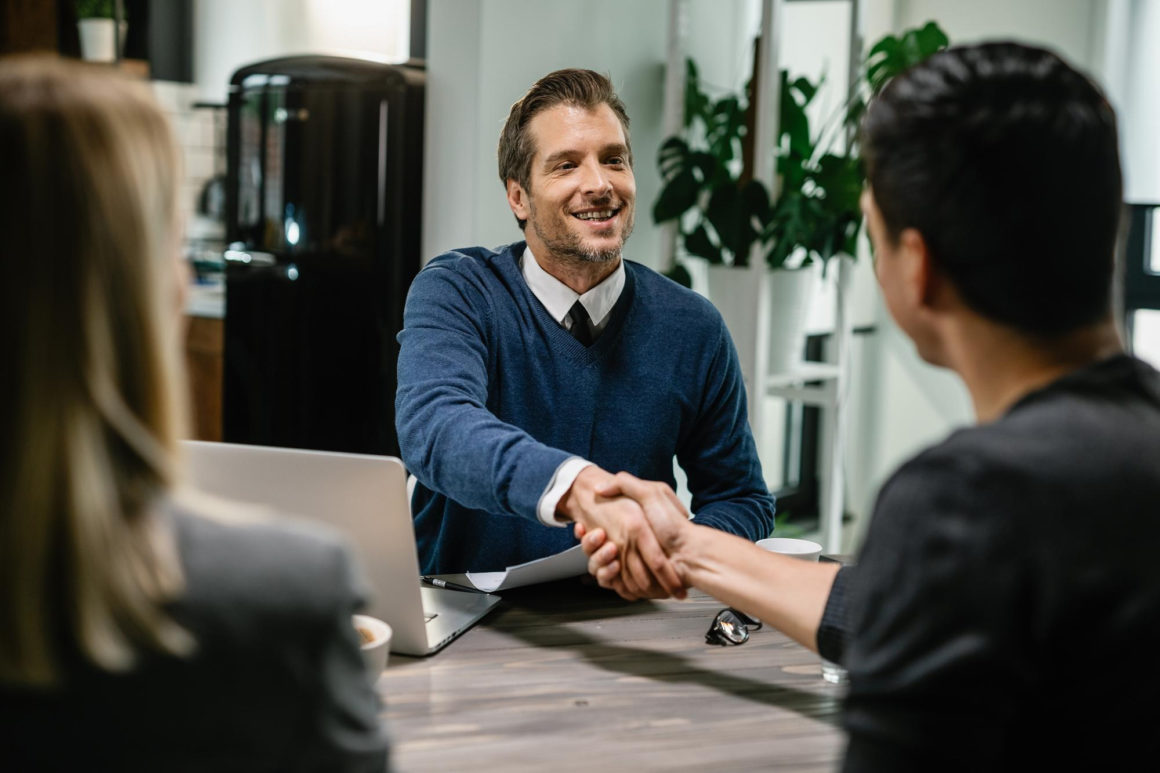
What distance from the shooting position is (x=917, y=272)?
0.88m

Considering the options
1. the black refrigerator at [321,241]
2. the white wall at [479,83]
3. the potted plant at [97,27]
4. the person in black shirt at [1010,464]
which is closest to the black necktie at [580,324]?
the person in black shirt at [1010,464]

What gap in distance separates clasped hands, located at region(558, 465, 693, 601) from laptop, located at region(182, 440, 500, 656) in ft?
0.85

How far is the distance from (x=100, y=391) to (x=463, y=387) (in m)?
1.11

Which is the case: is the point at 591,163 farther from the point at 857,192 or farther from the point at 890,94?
the point at 857,192

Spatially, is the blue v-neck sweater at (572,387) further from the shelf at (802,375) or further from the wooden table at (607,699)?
the shelf at (802,375)

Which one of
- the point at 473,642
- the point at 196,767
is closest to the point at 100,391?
the point at 196,767

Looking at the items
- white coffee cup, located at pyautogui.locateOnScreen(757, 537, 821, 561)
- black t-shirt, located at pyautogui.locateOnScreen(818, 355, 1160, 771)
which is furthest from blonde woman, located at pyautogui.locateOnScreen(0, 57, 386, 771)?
white coffee cup, located at pyautogui.locateOnScreen(757, 537, 821, 561)

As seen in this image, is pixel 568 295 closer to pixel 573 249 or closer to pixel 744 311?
pixel 573 249

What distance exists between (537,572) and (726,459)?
0.50 metres

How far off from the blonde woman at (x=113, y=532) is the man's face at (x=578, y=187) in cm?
134

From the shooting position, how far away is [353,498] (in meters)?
1.24

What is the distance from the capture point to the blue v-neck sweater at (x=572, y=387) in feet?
5.94

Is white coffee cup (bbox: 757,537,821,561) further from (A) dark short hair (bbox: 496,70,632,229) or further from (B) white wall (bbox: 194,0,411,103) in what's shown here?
(B) white wall (bbox: 194,0,411,103)

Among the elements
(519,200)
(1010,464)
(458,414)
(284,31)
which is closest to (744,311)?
(519,200)
